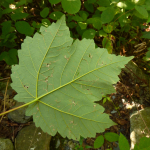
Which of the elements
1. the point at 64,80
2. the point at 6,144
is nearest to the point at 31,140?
the point at 6,144

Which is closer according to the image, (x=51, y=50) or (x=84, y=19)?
(x=51, y=50)

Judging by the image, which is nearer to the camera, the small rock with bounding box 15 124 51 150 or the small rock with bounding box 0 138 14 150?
the small rock with bounding box 0 138 14 150

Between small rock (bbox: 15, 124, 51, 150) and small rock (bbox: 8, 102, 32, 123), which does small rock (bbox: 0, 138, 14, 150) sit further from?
small rock (bbox: 8, 102, 32, 123)

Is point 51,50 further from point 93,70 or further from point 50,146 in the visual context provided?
point 50,146

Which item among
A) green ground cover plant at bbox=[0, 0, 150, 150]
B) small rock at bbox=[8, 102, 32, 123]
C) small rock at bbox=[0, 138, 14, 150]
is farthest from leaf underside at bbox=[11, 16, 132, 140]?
small rock at bbox=[0, 138, 14, 150]

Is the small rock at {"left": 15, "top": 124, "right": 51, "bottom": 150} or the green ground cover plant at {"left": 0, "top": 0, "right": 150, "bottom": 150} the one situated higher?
the green ground cover plant at {"left": 0, "top": 0, "right": 150, "bottom": 150}

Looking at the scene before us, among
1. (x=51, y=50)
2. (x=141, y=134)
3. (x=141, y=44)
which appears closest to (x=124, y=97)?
(x=141, y=134)

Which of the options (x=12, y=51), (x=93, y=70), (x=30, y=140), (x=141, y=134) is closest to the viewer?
(x=93, y=70)
